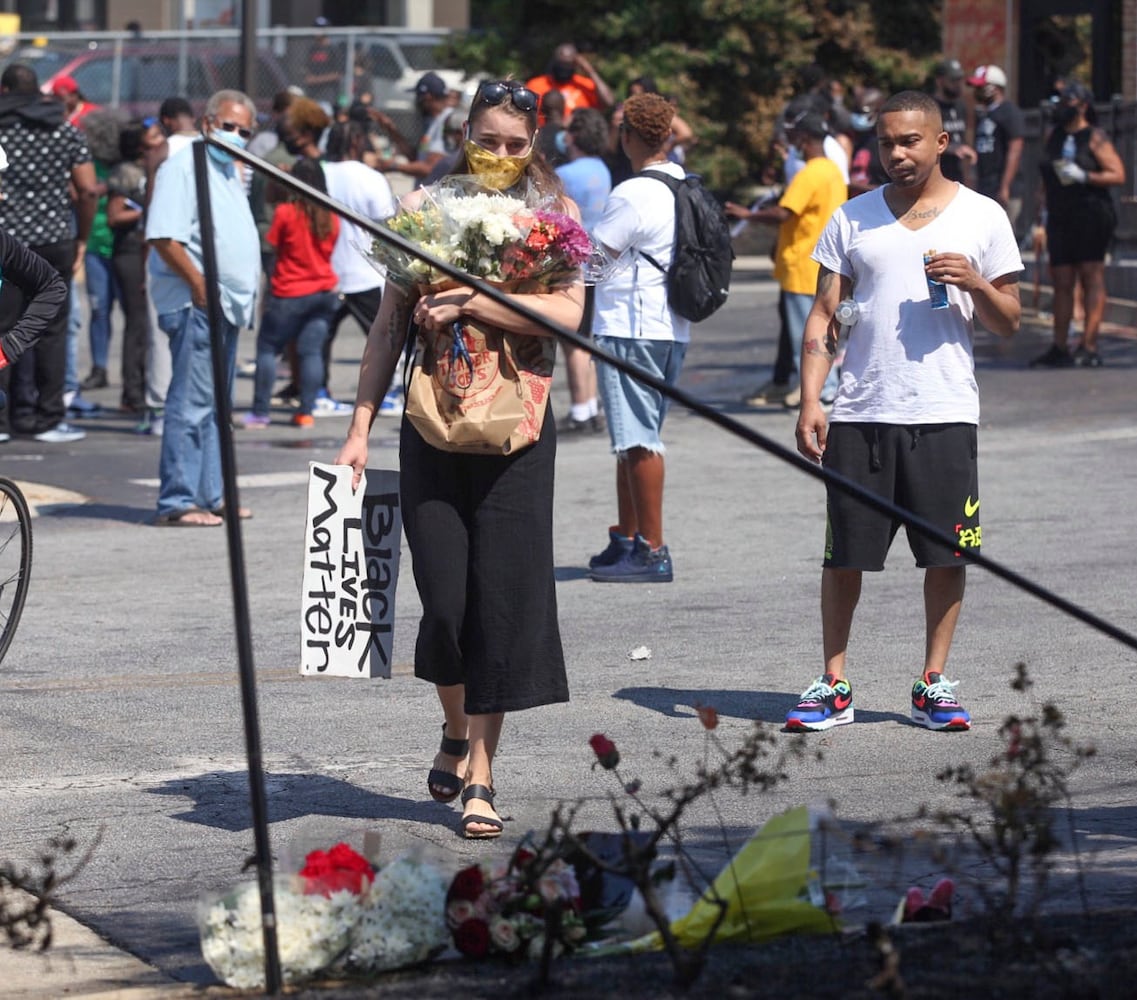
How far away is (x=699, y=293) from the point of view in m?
9.07

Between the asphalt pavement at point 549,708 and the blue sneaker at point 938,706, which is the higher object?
the blue sneaker at point 938,706

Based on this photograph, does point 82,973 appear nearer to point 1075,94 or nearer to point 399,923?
point 399,923

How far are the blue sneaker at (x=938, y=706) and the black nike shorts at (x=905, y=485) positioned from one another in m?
0.39

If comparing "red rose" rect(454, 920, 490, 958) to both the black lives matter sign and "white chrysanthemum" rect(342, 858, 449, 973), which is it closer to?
"white chrysanthemum" rect(342, 858, 449, 973)

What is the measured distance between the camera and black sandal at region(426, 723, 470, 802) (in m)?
5.54

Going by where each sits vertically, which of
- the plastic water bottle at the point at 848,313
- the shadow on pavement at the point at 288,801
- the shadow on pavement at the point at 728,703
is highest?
the plastic water bottle at the point at 848,313

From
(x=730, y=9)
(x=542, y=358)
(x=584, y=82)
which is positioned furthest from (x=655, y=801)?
(x=730, y=9)

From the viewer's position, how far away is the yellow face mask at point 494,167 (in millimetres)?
5379

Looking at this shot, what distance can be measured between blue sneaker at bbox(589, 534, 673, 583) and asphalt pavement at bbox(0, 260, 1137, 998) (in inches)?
3.5

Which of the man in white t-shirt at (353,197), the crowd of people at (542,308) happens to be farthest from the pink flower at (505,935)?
the man in white t-shirt at (353,197)

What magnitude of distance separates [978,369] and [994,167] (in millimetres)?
3933

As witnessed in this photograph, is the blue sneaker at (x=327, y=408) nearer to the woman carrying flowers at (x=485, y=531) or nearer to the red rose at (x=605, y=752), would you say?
the woman carrying flowers at (x=485, y=531)

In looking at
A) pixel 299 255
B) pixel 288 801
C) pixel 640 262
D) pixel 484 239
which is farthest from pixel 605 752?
pixel 299 255

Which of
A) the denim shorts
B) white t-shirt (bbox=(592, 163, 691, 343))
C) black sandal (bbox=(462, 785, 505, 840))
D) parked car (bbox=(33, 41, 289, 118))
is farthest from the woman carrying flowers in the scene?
parked car (bbox=(33, 41, 289, 118))
